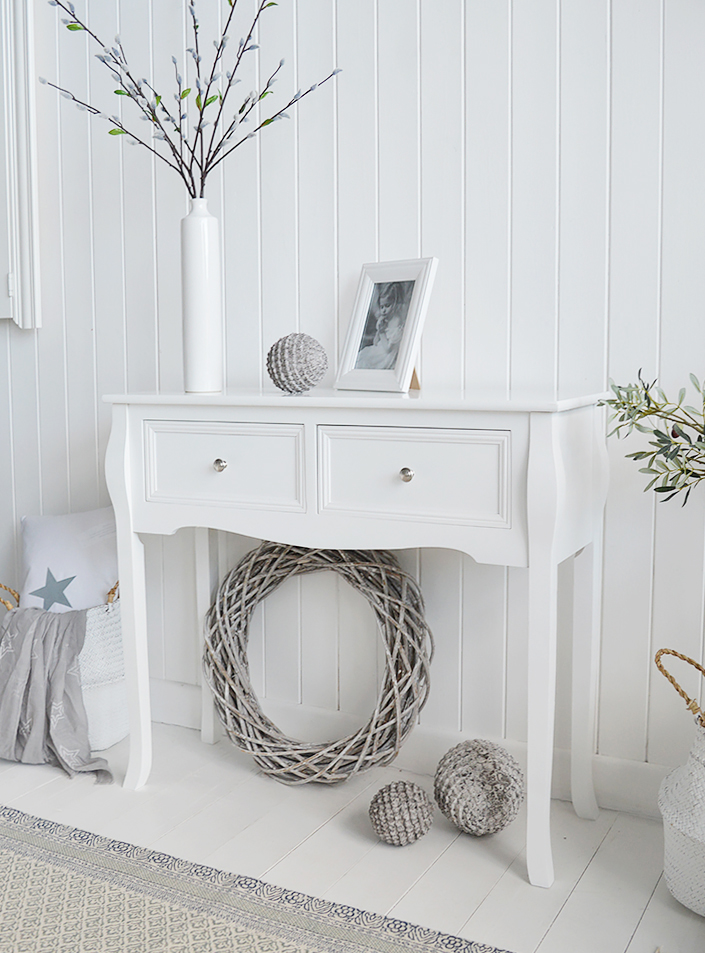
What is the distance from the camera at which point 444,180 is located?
1.84m

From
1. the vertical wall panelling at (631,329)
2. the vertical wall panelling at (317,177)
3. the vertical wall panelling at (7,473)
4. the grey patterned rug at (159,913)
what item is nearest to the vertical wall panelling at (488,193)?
the vertical wall panelling at (631,329)

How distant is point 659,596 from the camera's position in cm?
172

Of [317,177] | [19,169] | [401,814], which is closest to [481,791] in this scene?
[401,814]

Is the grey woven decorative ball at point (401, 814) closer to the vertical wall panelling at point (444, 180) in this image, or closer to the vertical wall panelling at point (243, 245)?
the vertical wall panelling at point (444, 180)

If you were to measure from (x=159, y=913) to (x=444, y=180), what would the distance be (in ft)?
4.82

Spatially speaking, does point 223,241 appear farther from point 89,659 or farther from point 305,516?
point 89,659

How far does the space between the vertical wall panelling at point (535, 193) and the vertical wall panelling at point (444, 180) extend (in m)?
0.12

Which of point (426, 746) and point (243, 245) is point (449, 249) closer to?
point (243, 245)

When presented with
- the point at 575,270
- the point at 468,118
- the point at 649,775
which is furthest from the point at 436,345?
the point at 649,775

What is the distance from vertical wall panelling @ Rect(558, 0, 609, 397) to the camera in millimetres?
1673

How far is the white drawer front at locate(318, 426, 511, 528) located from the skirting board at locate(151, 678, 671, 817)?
64 cm

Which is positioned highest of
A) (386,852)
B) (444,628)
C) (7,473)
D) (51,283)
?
(51,283)

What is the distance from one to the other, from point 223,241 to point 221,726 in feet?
3.84

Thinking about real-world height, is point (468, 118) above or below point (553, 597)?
above
